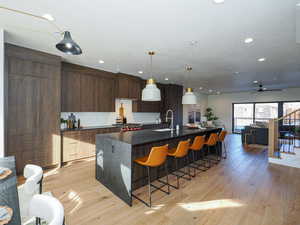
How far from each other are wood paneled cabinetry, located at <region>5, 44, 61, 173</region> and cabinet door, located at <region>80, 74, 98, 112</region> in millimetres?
857

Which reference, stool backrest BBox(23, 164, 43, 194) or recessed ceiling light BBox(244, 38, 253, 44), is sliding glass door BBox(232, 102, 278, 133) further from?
stool backrest BBox(23, 164, 43, 194)

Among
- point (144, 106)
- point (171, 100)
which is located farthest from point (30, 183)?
point (171, 100)

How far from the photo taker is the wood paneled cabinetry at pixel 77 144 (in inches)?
155

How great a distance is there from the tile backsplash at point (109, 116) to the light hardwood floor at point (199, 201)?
1.74 meters

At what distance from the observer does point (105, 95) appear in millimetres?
5133

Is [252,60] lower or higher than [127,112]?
higher

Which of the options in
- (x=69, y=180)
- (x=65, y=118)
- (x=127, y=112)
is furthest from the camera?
(x=127, y=112)

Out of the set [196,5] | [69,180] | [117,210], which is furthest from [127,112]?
[196,5]

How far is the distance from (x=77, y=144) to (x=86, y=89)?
167 centimetres

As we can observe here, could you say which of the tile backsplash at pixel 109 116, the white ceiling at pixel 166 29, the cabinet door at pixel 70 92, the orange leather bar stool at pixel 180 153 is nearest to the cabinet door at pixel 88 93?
the cabinet door at pixel 70 92

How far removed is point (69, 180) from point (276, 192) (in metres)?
3.97

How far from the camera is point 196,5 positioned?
76.3 inches

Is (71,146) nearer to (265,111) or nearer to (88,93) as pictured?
Result: (88,93)

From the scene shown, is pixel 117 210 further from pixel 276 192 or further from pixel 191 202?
pixel 276 192
